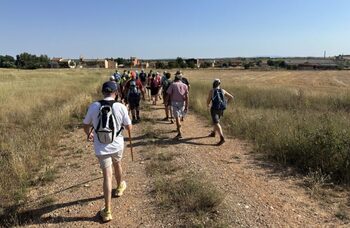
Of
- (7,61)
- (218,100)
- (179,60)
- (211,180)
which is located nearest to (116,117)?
(211,180)

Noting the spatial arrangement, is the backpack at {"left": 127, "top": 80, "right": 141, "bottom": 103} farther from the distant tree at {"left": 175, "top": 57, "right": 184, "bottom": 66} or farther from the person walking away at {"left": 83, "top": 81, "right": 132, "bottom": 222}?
the distant tree at {"left": 175, "top": 57, "right": 184, "bottom": 66}

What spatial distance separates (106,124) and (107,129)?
7 centimetres

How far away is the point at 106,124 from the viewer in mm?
5059

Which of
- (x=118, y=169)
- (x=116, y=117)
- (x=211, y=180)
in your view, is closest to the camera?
(x=116, y=117)

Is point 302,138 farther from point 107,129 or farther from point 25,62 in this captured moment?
point 25,62

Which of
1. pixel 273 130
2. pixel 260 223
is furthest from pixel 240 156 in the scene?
pixel 260 223

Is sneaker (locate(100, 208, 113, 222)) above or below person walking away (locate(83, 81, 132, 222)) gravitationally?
below

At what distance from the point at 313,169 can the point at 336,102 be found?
11.3 metres

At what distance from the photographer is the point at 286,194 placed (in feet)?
19.9

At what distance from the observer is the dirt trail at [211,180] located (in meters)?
5.20

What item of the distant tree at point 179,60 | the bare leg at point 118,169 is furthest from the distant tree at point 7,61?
the bare leg at point 118,169

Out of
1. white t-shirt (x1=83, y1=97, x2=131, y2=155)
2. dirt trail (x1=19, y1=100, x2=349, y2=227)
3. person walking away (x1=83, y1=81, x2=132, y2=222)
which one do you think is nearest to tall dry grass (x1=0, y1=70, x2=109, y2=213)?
dirt trail (x1=19, y1=100, x2=349, y2=227)

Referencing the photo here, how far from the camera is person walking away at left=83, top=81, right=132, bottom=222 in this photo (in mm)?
5070

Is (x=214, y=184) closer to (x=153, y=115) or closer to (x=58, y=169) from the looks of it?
(x=58, y=169)
